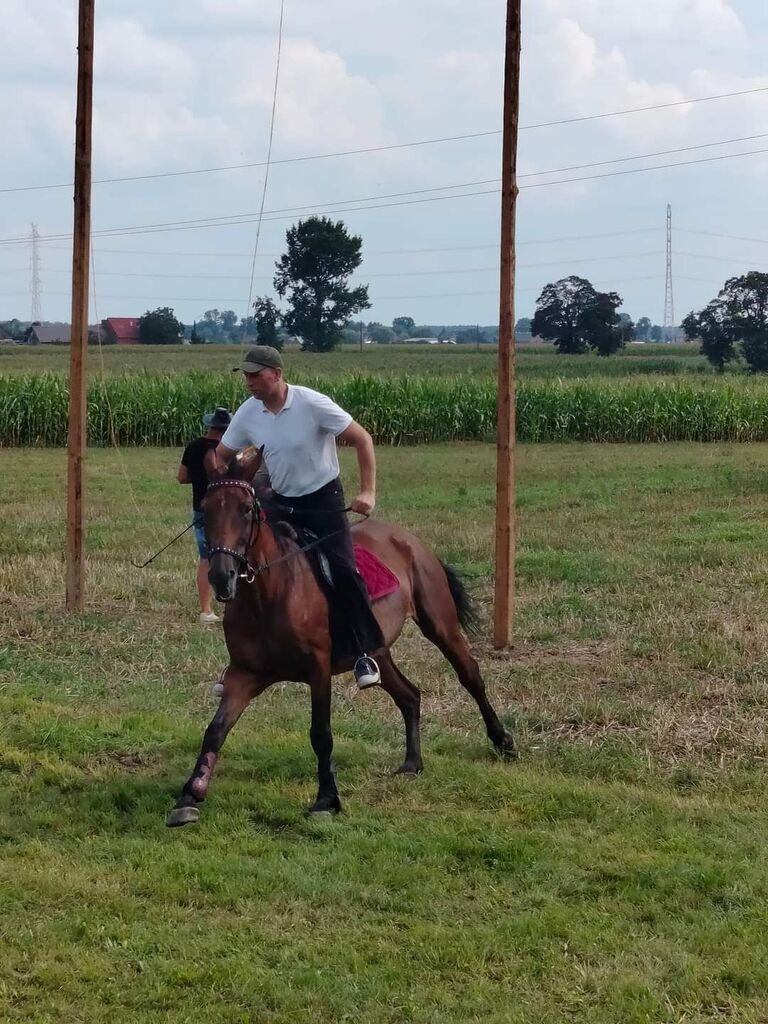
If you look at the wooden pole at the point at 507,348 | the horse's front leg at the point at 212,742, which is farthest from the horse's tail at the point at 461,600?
the wooden pole at the point at 507,348

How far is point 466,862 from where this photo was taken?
A: 20.3 ft

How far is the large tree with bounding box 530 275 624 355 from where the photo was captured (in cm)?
7381

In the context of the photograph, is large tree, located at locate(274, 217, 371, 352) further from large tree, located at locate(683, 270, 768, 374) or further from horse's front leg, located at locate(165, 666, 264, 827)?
horse's front leg, located at locate(165, 666, 264, 827)

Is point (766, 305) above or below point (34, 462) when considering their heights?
above

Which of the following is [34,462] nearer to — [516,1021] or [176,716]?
[176,716]

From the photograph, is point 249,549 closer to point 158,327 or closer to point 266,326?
point 266,326

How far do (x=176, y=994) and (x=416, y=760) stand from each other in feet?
9.84

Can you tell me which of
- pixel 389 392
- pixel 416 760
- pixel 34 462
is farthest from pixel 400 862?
pixel 389 392

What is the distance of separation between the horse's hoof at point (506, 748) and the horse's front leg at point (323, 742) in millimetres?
1435

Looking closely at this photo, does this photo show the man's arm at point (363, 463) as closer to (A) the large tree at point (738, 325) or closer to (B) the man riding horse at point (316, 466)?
(B) the man riding horse at point (316, 466)

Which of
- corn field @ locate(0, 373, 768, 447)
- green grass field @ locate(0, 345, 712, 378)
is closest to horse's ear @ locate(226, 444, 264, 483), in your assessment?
corn field @ locate(0, 373, 768, 447)

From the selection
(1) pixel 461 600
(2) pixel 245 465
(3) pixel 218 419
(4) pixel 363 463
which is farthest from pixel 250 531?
(3) pixel 218 419

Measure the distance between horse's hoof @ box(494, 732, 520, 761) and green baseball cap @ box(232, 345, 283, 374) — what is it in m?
2.80

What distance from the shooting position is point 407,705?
7.80m
